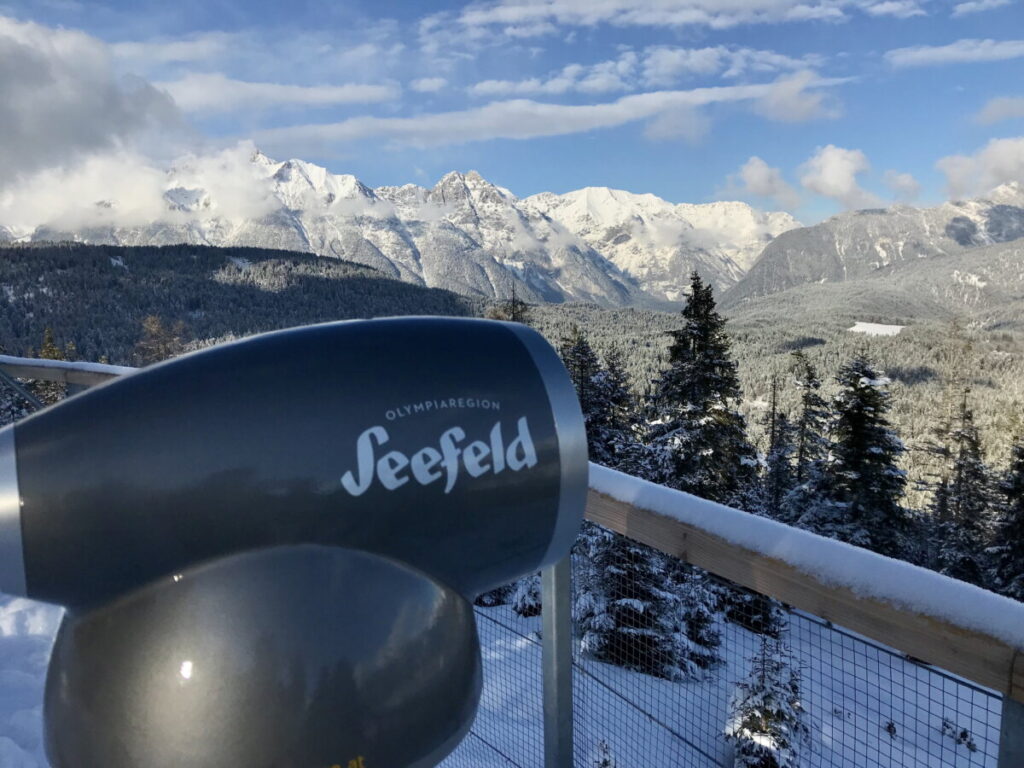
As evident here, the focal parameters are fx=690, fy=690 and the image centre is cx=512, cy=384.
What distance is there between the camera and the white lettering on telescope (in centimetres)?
87

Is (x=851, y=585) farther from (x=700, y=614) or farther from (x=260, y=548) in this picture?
(x=700, y=614)

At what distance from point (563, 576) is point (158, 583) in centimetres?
83

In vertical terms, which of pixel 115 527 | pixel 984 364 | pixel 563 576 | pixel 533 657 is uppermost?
pixel 115 527

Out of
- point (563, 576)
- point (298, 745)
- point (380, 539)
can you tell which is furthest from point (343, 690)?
point (563, 576)

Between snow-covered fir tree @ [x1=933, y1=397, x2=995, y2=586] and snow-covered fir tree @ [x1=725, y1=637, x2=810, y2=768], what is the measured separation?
621 inches

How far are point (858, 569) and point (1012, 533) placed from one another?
17401mm

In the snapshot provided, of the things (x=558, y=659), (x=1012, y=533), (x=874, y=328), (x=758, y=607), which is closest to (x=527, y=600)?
(x=758, y=607)

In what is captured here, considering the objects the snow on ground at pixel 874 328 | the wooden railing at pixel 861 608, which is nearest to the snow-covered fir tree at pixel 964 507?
the wooden railing at pixel 861 608

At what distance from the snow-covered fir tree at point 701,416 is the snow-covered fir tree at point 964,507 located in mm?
8796

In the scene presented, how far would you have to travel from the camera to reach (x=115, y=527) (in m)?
0.78

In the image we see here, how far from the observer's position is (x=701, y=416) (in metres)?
13.2

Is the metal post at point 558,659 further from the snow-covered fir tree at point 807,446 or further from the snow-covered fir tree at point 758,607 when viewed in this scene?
the snow-covered fir tree at point 807,446

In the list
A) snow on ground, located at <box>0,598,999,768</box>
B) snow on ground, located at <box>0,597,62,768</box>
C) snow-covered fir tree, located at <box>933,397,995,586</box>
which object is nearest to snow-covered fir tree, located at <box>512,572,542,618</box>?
snow on ground, located at <box>0,598,999,768</box>

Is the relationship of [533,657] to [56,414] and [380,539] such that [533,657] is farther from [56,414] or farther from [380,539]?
[56,414]
